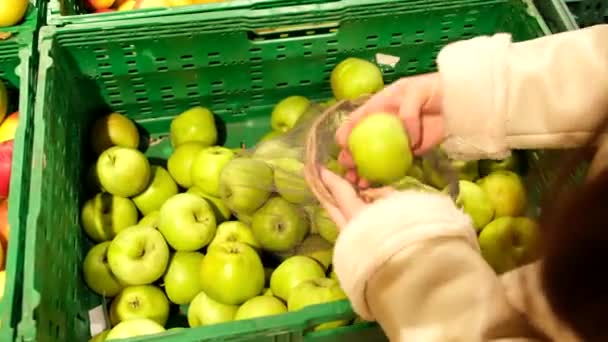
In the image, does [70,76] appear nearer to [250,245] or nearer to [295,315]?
[250,245]

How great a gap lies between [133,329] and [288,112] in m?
0.45

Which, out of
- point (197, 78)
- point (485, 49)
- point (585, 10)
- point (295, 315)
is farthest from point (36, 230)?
point (585, 10)

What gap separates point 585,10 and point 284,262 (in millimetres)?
730

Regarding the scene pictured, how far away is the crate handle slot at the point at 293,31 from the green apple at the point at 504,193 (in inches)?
13.6

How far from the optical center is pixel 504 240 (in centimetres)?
102

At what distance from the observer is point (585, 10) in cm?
132

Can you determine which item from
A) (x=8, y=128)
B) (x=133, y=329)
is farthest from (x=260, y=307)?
(x=8, y=128)

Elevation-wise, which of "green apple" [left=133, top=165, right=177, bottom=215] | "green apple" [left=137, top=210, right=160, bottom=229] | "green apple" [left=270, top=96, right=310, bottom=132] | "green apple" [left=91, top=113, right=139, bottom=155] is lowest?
"green apple" [left=137, top=210, right=160, bottom=229]

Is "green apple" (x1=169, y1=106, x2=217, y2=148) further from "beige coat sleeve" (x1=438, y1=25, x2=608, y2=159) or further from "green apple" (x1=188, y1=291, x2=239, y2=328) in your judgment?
"beige coat sleeve" (x1=438, y1=25, x2=608, y2=159)

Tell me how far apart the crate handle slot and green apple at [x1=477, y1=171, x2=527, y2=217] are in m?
0.35

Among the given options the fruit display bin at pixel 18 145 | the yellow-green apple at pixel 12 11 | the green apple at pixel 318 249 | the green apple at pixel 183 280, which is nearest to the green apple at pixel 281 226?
the green apple at pixel 318 249

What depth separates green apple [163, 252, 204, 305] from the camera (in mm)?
1095

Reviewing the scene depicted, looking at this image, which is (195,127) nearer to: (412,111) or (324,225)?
(324,225)

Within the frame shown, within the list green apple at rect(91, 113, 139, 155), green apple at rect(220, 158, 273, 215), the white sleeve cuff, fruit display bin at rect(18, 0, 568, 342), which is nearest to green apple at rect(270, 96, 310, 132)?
fruit display bin at rect(18, 0, 568, 342)
